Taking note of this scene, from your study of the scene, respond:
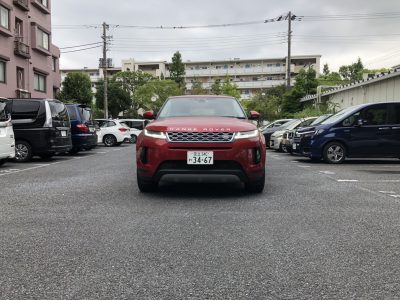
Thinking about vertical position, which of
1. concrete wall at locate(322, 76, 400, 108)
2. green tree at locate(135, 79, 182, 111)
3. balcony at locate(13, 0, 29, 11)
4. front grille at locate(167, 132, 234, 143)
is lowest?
front grille at locate(167, 132, 234, 143)

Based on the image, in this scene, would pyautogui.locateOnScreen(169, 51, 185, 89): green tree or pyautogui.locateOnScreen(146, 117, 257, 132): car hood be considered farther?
pyautogui.locateOnScreen(169, 51, 185, 89): green tree

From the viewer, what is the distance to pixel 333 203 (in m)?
5.80

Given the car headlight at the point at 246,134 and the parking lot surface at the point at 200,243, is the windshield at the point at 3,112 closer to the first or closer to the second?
the parking lot surface at the point at 200,243

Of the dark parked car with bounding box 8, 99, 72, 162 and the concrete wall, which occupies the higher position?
the concrete wall

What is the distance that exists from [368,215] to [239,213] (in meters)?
1.49

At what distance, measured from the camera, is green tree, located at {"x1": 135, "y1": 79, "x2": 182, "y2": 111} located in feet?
187

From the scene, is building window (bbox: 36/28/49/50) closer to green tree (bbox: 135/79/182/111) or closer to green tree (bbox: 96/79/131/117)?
green tree (bbox: 135/79/182/111)

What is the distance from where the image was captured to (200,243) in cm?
387

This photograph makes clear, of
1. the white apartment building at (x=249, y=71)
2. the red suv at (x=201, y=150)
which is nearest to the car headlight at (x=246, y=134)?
the red suv at (x=201, y=150)

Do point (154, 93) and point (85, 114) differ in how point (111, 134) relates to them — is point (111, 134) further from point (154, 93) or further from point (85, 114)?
point (154, 93)

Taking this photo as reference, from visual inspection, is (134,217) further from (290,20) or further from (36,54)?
(290,20)

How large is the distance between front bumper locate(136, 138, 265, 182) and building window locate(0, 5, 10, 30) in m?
21.6

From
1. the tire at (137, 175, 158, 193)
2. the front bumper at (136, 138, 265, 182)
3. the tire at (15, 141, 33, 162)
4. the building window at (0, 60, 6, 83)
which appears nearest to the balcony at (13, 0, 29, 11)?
the building window at (0, 60, 6, 83)

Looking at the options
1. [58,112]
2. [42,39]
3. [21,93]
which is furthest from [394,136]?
[42,39]
